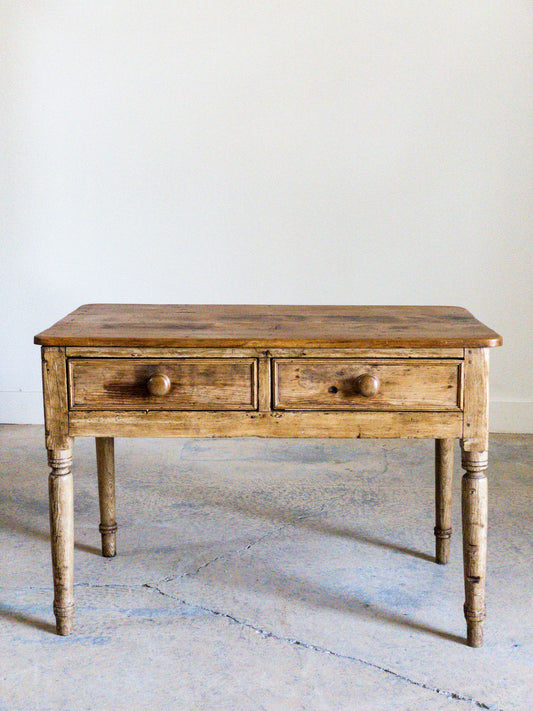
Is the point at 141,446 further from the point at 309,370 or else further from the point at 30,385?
the point at 309,370

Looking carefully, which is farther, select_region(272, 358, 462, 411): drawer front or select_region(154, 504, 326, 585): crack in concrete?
select_region(154, 504, 326, 585): crack in concrete

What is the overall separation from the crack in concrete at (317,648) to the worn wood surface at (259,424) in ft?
1.82

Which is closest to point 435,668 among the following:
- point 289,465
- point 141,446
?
point 289,465

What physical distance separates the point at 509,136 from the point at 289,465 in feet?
6.40

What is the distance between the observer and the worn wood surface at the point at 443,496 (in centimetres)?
258

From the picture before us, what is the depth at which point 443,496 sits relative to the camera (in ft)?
8.59

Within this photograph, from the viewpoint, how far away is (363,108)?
4125mm

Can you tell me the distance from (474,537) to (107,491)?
1188 millimetres

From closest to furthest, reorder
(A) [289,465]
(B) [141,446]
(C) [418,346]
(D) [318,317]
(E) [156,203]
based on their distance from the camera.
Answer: (C) [418,346], (D) [318,317], (A) [289,465], (B) [141,446], (E) [156,203]

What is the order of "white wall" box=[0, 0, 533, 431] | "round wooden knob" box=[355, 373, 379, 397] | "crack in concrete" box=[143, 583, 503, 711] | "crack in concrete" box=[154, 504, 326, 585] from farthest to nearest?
"white wall" box=[0, 0, 533, 431] → "crack in concrete" box=[154, 504, 326, 585] → "round wooden knob" box=[355, 373, 379, 397] → "crack in concrete" box=[143, 583, 503, 711]

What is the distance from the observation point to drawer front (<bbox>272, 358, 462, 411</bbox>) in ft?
6.86

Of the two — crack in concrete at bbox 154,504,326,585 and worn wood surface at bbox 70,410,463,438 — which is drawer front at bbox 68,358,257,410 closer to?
worn wood surface at bbox 70,410,463,438

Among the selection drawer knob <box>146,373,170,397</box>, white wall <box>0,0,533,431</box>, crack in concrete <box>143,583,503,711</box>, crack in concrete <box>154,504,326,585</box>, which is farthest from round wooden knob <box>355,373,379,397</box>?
white wall <box>0,0,533,431</box>

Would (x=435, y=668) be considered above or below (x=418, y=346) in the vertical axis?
below
